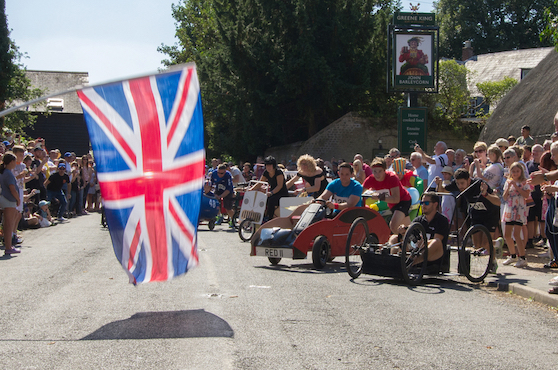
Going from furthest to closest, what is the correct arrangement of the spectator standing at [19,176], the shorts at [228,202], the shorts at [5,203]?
the shorts at [228,202], the spectator standing at [19,176], the shorts at [5,203]

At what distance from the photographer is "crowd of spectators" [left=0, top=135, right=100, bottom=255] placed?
12203mm

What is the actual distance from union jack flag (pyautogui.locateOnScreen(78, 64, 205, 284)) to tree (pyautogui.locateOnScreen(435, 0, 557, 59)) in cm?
6512

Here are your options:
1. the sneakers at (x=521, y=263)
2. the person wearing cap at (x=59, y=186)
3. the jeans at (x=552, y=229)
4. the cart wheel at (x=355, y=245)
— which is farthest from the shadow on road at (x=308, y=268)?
the person wearing cap at (x=59, y=186)

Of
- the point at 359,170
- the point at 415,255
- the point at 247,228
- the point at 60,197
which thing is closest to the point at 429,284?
the point at 415,255

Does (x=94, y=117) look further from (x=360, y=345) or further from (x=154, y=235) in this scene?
(x=360, y=345)

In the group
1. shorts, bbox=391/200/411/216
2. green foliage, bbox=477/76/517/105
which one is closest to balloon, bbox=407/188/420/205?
shorts, bbox=391/200/411/216

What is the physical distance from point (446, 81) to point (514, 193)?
90.8 ft

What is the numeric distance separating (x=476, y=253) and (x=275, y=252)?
3.15 metres

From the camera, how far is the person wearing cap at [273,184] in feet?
47.5

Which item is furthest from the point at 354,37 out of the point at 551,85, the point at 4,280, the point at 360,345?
the point at 360,345

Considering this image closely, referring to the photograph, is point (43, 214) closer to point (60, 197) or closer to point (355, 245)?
point (60, 197)

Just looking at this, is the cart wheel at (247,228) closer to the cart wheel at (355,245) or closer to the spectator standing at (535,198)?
the cart wheel at (355,245)

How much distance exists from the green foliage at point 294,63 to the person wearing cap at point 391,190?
23224 millimetres

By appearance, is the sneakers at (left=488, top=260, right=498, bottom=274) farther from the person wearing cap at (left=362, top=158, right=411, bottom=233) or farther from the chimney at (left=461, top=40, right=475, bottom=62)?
the chimney at (left=461, top=40, right=475, bottom=62)
